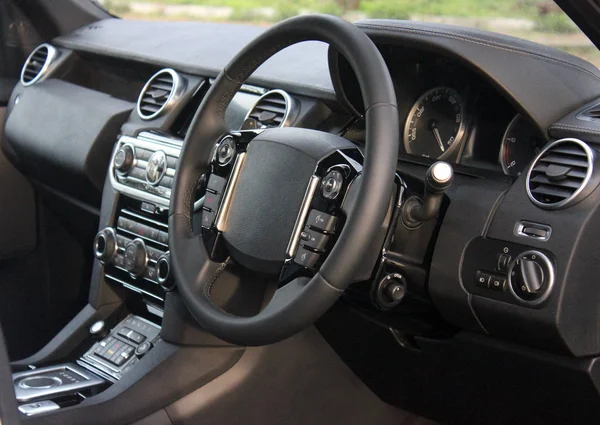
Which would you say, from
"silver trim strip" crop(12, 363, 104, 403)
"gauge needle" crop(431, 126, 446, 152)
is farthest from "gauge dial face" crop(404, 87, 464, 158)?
"silver trim strip" crop(12, 363, 104, 403)

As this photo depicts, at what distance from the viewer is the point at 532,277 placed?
1.43 metres

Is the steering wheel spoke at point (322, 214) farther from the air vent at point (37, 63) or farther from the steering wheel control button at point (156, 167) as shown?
the air vent at point (37, 63)

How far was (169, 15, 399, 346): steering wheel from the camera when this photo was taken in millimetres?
1295

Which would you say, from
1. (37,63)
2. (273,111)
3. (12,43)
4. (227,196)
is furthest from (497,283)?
(12,43)

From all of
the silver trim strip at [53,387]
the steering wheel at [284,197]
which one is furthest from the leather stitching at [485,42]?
the silver trim strip at [53,387]

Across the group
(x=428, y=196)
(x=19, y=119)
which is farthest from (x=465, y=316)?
(x=19, y=119)

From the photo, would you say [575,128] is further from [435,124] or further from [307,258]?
[307,258]

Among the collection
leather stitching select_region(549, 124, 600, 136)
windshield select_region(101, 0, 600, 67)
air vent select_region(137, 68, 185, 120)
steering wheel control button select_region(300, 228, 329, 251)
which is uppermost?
→ windshield select_region(101, 0, 600, 67)

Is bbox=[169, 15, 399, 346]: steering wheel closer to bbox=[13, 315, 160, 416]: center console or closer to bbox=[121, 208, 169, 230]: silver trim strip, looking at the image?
bbox=[121, 208, 169, 230]: silver trim strip

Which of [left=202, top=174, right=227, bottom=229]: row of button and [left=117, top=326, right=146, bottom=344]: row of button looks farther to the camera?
[left=117, top=326, right=146, bottom=344]: row of button

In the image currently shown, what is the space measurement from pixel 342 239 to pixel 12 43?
206cm

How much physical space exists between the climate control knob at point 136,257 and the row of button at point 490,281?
0.91m

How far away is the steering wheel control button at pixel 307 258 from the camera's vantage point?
4.52ft

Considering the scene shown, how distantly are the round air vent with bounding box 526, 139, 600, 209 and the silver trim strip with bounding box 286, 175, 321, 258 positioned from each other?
0.38 metres
